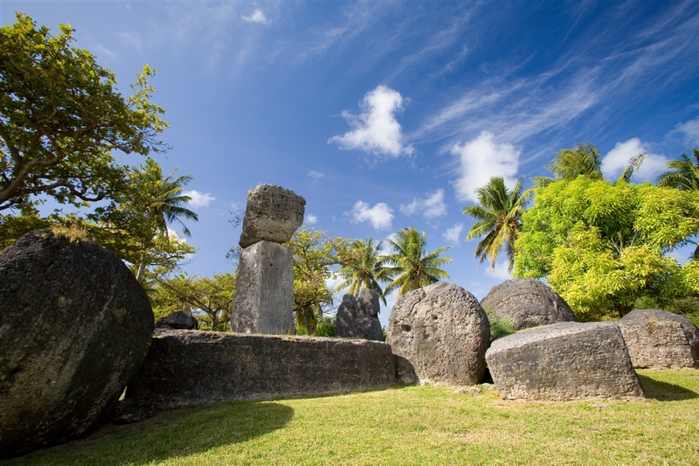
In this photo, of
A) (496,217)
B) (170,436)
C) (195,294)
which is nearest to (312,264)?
(195,294)

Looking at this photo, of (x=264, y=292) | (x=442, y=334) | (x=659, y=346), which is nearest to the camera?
(x=264, y=292)

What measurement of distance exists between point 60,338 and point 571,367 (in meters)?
6.14

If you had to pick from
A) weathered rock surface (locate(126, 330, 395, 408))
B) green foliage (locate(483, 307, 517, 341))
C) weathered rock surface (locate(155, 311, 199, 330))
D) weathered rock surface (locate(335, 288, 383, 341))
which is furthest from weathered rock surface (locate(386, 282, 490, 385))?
weathered rock surface (locate(155, 311, 199, 330))

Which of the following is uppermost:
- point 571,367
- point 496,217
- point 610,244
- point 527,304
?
point 496,217

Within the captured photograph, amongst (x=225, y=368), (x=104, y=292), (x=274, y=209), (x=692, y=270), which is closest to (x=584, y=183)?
(x=692, y=270)

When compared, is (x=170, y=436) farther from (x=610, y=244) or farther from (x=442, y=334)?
(x=610, y=244)

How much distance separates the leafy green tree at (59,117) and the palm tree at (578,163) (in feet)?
69.4

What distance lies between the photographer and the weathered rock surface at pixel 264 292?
6680 millimetres

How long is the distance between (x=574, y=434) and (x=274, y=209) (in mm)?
5679

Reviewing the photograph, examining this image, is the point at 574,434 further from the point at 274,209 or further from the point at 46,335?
the point at 274,209

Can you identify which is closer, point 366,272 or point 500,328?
point 500,328

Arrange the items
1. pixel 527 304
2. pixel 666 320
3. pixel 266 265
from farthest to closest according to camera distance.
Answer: pixel 527 304
pixel 666 320
pixel 266 265

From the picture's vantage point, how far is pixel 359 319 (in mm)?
16141

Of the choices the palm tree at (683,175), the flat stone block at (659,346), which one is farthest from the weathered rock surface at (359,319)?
the palm tree at (683,175)
